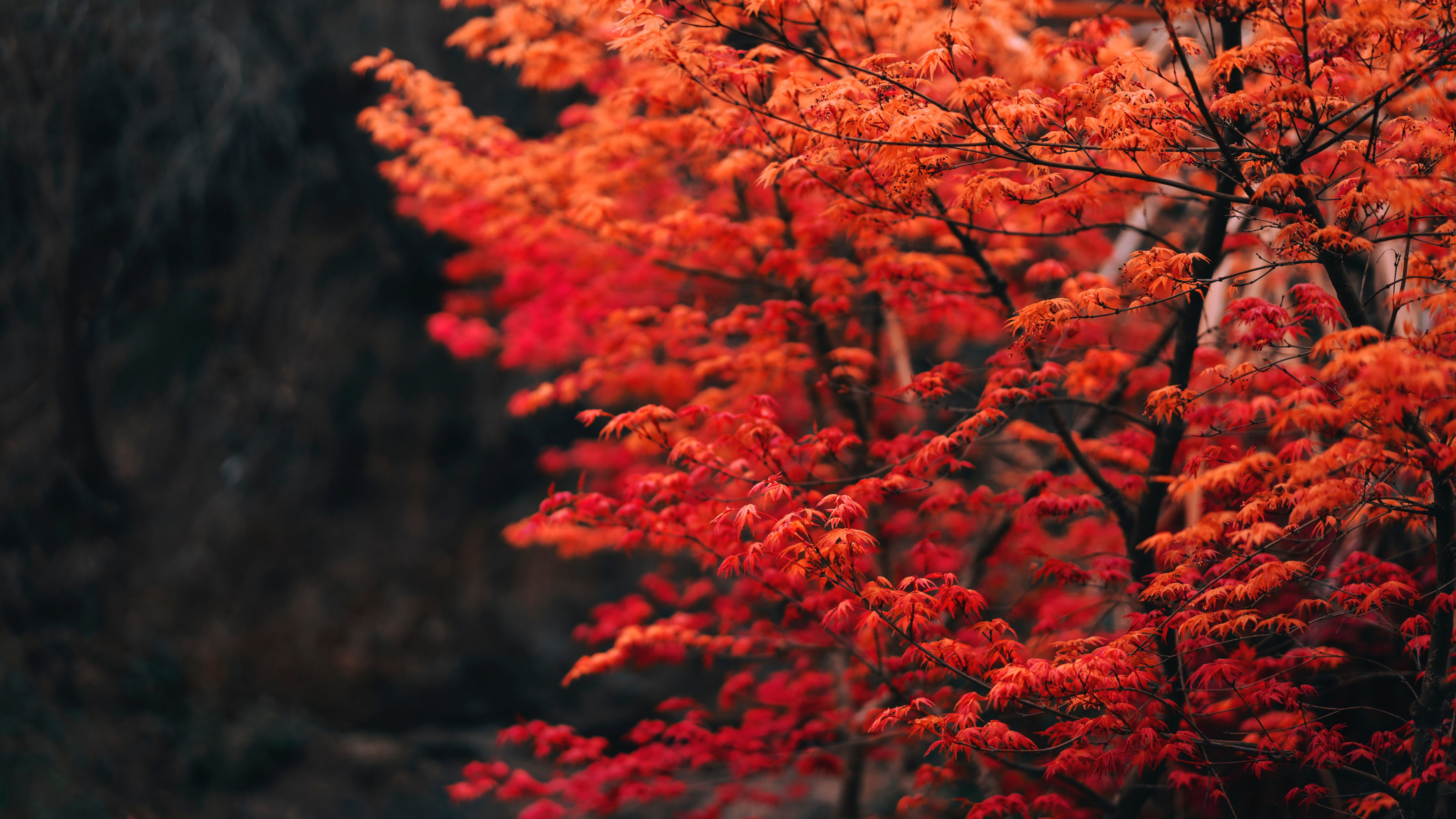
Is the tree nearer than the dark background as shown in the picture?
Yes

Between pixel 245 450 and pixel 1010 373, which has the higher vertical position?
pixel 1010 373

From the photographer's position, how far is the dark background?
798 centimetres

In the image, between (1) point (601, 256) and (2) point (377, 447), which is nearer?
(1) point (601, 256)

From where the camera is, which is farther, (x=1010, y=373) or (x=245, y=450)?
(x=245, y=450)

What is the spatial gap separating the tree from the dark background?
2.82 meters

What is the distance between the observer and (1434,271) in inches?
128

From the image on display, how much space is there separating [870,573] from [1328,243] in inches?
169

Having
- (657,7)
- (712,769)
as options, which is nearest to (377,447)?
(712,769)

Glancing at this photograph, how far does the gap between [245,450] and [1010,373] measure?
380 inches

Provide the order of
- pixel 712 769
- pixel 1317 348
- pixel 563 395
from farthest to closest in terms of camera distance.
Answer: pixel 712 769
pixel 563 395
pixel 1317 348

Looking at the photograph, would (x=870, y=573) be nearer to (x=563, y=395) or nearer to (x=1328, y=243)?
(x=563, y=395)

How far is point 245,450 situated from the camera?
9922 millimetres

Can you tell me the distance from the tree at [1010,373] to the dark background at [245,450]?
282 cm

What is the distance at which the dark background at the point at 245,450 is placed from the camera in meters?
7.98
